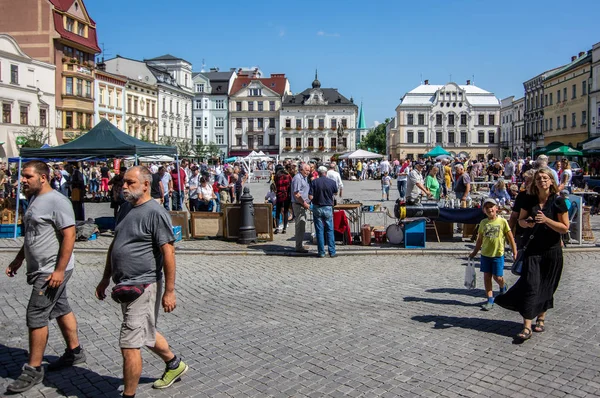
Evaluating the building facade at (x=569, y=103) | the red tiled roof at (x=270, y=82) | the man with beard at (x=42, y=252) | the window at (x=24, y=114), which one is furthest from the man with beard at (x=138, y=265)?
the red tiled roof at (x=270, y=82)

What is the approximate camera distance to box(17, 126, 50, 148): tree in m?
39.8

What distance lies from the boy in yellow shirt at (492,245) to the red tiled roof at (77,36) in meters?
48.4

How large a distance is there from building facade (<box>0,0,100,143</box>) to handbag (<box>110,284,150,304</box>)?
48257 mm

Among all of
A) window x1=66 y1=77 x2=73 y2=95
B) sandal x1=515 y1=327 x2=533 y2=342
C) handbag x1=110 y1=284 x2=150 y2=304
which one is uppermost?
window x1=66 y1=77 x2=73 y2=95

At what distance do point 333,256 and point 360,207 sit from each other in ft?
7.40

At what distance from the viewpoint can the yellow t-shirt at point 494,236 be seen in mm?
7457

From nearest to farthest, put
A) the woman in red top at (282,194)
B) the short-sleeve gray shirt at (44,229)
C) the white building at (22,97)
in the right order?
1. the short-sleeve gray shirt at (44,229)
2. the woman in red top at (282,194)
3. the white building at (22,97)

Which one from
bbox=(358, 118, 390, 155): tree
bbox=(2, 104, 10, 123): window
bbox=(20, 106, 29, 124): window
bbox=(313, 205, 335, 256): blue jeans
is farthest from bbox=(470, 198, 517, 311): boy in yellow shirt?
bbox=(358, 118, 390, 155): tree

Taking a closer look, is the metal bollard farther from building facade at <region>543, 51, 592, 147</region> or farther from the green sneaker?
building facade at <region>543, 51, 592, 147</region>

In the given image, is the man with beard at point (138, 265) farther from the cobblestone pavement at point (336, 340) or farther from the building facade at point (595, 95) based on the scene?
the building facade at point (595, 95)

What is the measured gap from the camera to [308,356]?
584cm

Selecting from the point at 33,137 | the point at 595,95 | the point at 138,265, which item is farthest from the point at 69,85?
the point at 138,265

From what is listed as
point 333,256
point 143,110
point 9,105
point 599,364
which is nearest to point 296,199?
point 333,256

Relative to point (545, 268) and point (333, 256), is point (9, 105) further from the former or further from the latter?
point (545, 268)
